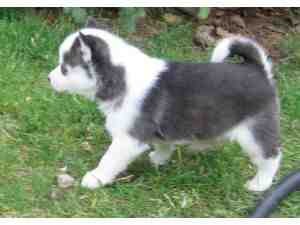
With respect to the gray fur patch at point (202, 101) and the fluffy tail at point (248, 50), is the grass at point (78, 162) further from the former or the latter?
the fluffy tail at point (248, 50)

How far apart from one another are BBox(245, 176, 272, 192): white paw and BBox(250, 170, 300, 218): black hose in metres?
0.15

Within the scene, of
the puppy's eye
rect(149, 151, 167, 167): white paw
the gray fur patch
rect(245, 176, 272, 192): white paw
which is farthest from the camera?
rect(149, 151, 167, 167): white paw

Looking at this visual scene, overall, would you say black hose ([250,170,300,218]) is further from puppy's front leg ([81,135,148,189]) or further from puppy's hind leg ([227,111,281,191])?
puppy's front leg ([81,135,148,189])

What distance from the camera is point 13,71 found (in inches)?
228

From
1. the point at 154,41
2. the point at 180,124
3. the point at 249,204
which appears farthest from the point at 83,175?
the point at 154,41

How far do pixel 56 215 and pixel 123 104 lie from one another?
777 millimetres

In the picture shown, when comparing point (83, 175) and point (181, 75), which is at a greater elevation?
point (181, 75)

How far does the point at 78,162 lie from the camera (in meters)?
4.71

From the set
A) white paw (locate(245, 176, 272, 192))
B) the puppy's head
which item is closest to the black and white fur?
the puppy's head

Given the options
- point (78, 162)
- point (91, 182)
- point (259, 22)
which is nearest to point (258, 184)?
point (91, 182)

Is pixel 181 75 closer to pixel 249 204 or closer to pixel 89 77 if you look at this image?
pixel 89 77

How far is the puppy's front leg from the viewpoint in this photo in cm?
431

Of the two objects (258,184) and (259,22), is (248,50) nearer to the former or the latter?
(258,184)

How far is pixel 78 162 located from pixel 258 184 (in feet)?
3.92
